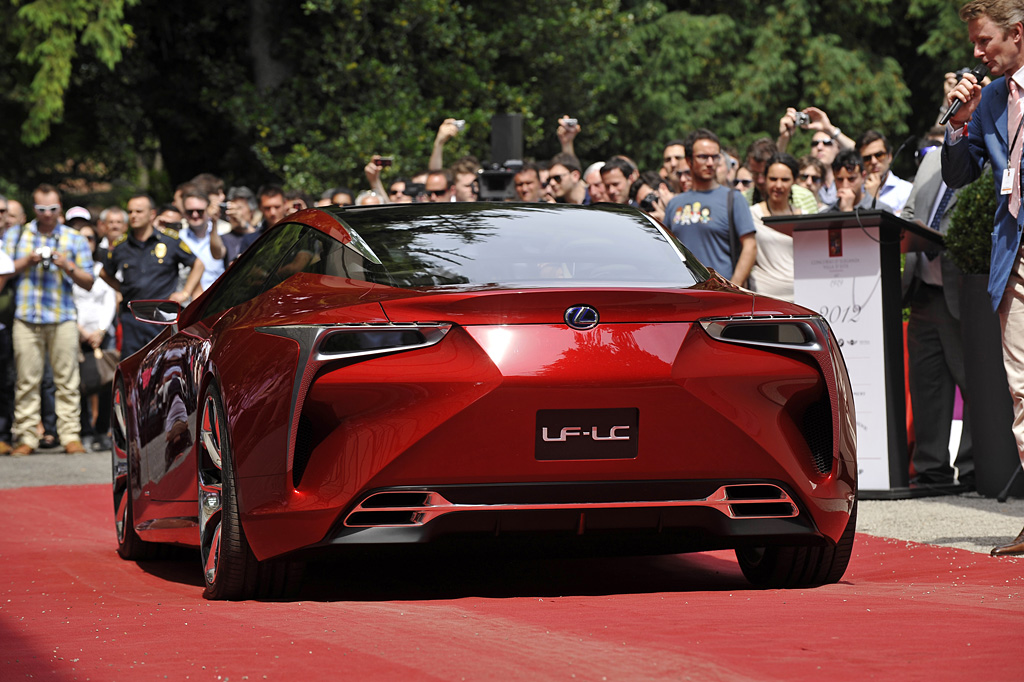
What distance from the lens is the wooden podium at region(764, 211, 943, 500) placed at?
29.8 feet

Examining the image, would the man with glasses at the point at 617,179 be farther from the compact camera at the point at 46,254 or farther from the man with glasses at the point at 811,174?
the compact camera at the point at 46,254

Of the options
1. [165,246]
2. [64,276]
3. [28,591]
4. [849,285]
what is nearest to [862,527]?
[849,285]

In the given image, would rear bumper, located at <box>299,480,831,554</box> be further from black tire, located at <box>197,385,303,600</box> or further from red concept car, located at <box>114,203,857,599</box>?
black tire, located at <box>197,385,303,600</box>

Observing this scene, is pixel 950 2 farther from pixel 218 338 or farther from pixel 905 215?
pixel 218 338

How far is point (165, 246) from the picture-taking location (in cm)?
1387

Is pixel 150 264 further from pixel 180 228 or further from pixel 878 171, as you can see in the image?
pixel 878 171

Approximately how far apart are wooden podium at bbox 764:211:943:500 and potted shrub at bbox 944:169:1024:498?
33 cm

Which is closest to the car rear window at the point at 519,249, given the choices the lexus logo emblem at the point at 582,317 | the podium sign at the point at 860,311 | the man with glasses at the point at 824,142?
the lexus logo emblem at the point at 582,317

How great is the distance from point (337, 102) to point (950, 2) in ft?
46.6

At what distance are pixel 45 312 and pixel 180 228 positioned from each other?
1.48 meters

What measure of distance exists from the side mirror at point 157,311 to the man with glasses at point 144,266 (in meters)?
6.85

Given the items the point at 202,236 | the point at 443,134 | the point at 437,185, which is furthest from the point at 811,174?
the point at 202,236

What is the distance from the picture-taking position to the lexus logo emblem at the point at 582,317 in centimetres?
481

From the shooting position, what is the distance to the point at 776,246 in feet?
33.4
